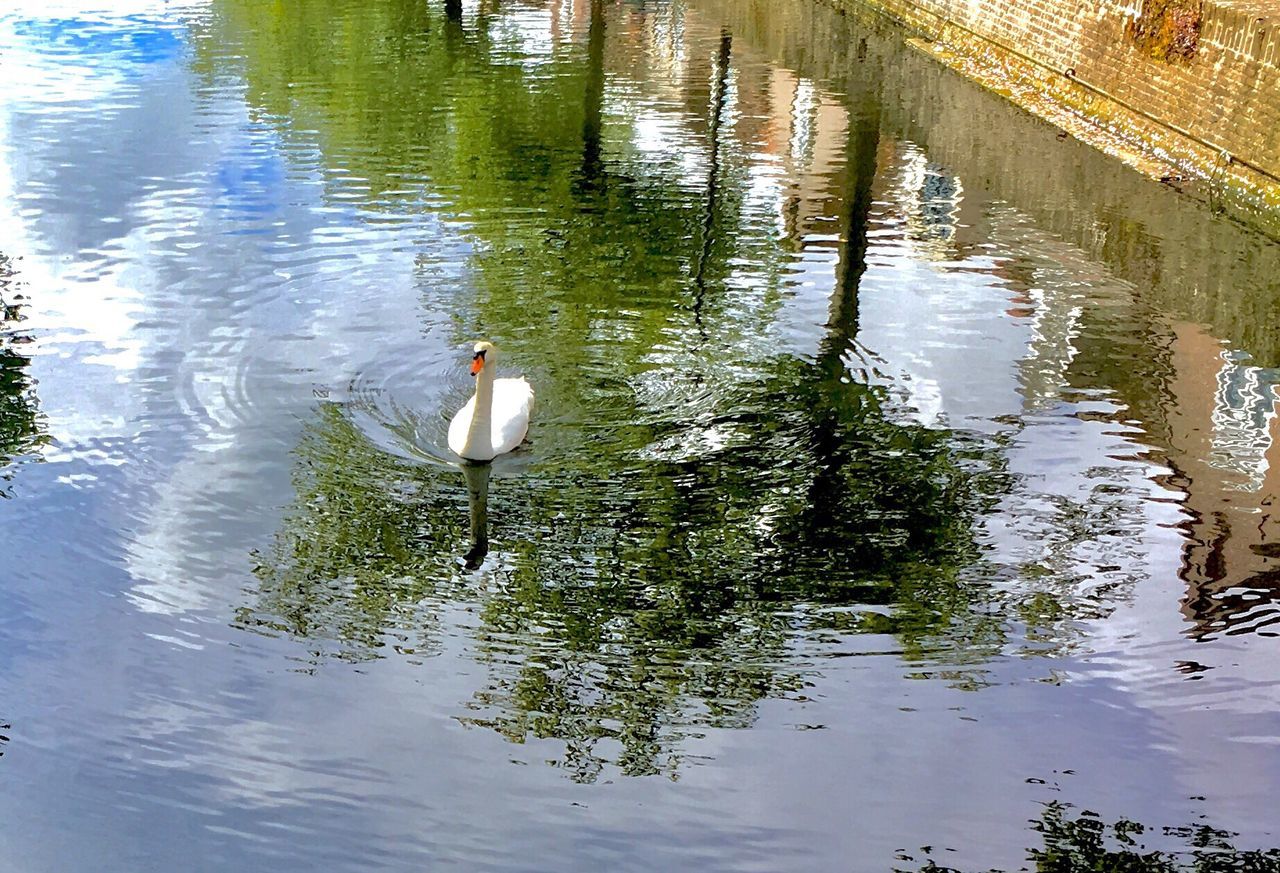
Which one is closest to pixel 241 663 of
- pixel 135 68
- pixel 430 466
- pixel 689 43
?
pixel 430 466

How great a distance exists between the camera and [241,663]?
28.3 ft

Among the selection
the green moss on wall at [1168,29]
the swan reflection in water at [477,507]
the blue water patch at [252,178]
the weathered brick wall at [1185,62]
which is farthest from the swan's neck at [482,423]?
the green moss on wall at [1168,29]

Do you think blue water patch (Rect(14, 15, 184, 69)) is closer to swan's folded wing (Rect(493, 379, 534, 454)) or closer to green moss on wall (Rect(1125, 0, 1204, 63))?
green moss on wall (Rect(1125, 0, 1204, 63))

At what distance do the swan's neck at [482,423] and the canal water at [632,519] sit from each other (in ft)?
0.70

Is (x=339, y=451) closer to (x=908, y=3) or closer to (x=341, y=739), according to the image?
(x=341, y=739)

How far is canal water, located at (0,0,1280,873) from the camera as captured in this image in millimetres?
7617

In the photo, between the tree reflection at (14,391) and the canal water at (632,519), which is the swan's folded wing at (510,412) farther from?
the tree reflection at (14,391)

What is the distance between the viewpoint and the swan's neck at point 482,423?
404 inches

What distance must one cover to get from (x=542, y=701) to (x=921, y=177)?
12.1 meters

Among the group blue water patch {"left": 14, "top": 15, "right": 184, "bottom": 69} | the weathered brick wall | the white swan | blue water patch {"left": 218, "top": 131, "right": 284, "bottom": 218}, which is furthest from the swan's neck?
blue water patch {"left": 14, "top": 15, "right": 184, "bottom": 69}

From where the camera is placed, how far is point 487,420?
1031 cm

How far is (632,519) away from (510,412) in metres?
1.42

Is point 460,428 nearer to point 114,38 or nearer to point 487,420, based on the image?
point 487,420

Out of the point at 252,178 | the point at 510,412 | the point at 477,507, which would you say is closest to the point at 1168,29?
the point at 252,178
